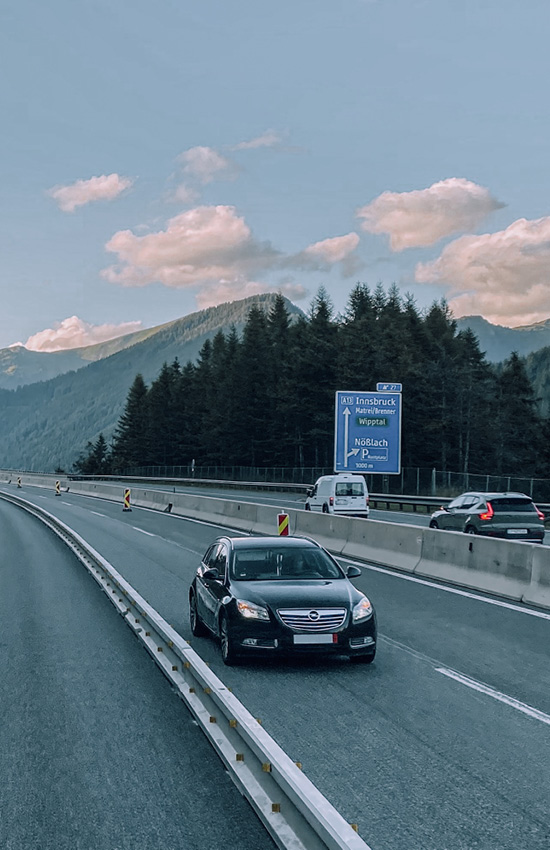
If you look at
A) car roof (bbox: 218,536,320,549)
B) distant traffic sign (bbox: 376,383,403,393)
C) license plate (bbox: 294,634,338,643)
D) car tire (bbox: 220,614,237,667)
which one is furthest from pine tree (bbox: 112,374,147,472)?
license plate (bbox: 294,634,338,643)

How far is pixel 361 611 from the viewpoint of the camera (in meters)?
9.73

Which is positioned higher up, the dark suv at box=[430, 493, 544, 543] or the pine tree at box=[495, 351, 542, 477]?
the pine tree at box=[495, 351, 542, 477]

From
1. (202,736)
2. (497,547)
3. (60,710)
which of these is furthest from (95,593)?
(202,736)

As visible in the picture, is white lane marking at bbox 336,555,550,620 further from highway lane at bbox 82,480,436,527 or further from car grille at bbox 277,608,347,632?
highway lane at bbox 82,480,436,527

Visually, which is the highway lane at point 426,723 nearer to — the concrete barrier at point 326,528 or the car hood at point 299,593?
the car hood at point 299,593

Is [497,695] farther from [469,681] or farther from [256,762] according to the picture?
[256,762]

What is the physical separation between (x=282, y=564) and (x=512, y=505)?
554 inches

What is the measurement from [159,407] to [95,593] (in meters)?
106

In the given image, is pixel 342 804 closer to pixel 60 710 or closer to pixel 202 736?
pixel 202 736

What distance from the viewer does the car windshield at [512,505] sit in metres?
23.5

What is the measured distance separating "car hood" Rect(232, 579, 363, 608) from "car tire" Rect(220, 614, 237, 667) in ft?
1.08

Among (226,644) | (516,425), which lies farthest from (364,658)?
(516,425)

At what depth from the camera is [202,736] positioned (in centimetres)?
700

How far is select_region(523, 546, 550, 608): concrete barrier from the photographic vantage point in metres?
14.1
